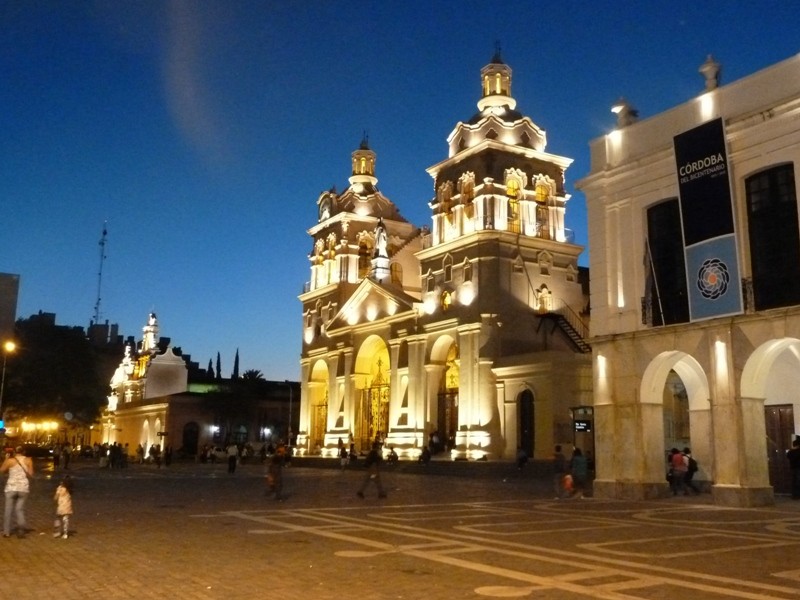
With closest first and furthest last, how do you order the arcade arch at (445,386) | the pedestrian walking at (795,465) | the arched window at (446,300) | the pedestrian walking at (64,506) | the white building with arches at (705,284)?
the pedestrian walking at (64,506)
the white building with arches at (705,284)
the pedestrian walking at (795,465)
the arcade arch at (445,386)
the arched window at (446,300)

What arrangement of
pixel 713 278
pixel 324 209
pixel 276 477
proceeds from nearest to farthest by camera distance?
1. pixel 713 278
2. pixel 276 477
3. pixel 324 209

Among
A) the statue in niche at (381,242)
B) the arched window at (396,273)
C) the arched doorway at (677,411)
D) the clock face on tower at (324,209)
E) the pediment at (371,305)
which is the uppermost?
the clock face on tower at (324,209)

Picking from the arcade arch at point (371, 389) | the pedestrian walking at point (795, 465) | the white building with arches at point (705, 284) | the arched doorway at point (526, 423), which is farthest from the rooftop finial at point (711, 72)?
the arcade arch at point (371, 389)

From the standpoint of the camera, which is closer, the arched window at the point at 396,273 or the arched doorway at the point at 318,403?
the arched doorway at the point at 318,403

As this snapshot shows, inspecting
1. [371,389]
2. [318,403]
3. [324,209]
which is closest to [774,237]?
[371,389]

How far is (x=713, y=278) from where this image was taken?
2189 centimetres

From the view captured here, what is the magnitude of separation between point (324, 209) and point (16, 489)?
52439 mm

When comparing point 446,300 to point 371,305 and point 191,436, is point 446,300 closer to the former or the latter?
point 371,305

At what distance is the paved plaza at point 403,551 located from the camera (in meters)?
9.43

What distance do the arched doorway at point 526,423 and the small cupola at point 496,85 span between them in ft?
61.9

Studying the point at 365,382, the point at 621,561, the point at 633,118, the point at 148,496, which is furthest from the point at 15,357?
the point at 621,561

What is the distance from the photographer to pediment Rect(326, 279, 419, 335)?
5269cm

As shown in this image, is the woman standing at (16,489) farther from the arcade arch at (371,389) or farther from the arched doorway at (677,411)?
the arcade arch at (371,389)

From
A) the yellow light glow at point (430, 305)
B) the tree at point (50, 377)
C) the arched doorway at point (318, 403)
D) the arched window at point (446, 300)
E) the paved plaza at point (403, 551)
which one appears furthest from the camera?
the arched doorway at point (318, 403)
